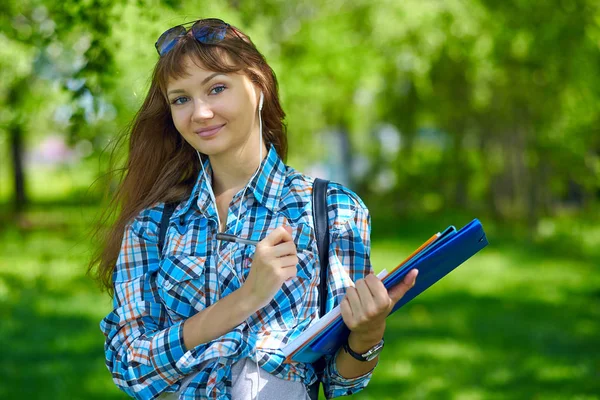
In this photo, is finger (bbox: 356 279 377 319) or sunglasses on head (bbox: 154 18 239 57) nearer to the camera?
finger (bbox: 356 279 377 319)

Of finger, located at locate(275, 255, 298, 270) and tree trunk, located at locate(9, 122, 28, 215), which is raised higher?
tree trunk, located at locate(9, 122, 28, 215)

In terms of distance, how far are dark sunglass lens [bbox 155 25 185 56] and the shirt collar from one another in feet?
1.17

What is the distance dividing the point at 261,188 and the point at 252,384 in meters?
0.51

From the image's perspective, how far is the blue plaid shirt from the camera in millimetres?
2012

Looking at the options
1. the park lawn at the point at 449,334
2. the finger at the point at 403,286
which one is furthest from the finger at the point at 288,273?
the park lawn at the point at 449,334

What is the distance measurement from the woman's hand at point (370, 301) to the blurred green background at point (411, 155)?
3.16ft

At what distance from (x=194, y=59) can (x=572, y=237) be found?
12798mm

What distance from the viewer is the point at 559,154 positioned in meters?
12.8

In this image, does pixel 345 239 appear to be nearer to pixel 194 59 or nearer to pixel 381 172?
pixel 194 59

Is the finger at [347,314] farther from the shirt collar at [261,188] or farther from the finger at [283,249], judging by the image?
the shirt collar at [261,188]

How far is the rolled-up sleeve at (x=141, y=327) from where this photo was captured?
201 cm

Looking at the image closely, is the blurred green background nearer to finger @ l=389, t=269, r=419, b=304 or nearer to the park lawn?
the park lawn

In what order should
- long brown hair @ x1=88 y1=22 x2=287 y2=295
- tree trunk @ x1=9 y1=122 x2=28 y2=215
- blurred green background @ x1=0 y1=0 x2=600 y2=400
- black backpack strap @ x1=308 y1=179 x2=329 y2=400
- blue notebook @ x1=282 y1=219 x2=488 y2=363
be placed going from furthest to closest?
tree trunk @ x1=9 y1=122 x2=28 y2=215 → blurred green background @ x1=0 y1=0 x2=600 y2=400 → long brown hair @ x1=88 y1=22 x2=287 y2=295 → black backpack strap @ x1=308 y1=179 x2=329 y2=400 → blue notebook @ x1=282 y1=219 x2=488 y2=363

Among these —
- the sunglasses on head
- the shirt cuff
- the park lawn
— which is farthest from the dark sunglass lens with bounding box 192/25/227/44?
the park lawn
